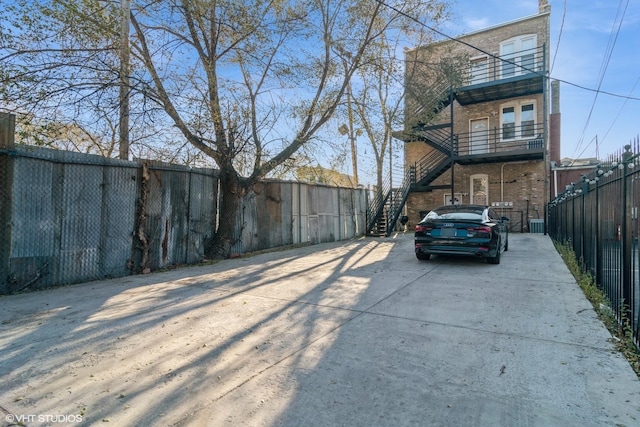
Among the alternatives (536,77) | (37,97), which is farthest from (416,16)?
(37,97)

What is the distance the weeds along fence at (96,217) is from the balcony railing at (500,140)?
13230mm

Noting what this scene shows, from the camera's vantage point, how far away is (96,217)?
6793mm

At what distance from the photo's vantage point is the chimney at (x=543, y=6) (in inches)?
683

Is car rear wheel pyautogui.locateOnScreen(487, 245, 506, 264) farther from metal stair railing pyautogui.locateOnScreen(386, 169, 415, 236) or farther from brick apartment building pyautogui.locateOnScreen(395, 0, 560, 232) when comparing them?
brick apartment building pyautogui.locateOnScreen(395, 0, 560, 232)

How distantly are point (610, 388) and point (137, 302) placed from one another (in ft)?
18.5

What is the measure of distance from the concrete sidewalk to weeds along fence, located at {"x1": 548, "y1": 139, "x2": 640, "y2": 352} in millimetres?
412

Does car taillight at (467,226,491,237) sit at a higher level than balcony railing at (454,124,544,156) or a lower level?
lower

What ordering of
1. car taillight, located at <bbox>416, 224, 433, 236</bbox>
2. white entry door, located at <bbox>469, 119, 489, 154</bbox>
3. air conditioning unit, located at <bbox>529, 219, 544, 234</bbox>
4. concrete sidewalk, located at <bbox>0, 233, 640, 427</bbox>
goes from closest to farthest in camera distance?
concrete sidewalk, located at <bbox>0, 233, 640, 427</bbox>, car taillight, located at <bbox>416, 224, 433, 236</bbox>, air conditioning unit, located at <bbox>529, 219, 544, 234</bbox>, white entry door, located at <bbox>469, 119, 489, 154</bbox>

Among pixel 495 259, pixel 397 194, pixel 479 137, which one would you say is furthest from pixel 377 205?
pixel 495 259

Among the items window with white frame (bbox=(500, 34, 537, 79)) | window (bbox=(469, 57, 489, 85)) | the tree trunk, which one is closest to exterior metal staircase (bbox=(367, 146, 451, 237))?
window (bbox=(469, 57, 489, 85))

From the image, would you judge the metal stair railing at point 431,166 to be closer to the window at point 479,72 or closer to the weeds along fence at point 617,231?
the window at point 479,72

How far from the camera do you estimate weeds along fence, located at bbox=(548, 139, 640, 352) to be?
371cm

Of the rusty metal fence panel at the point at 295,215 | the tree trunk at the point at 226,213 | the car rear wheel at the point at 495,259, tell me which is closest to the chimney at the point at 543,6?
the rusty metal fence panel at the point at 295,215

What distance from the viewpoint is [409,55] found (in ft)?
50.4
